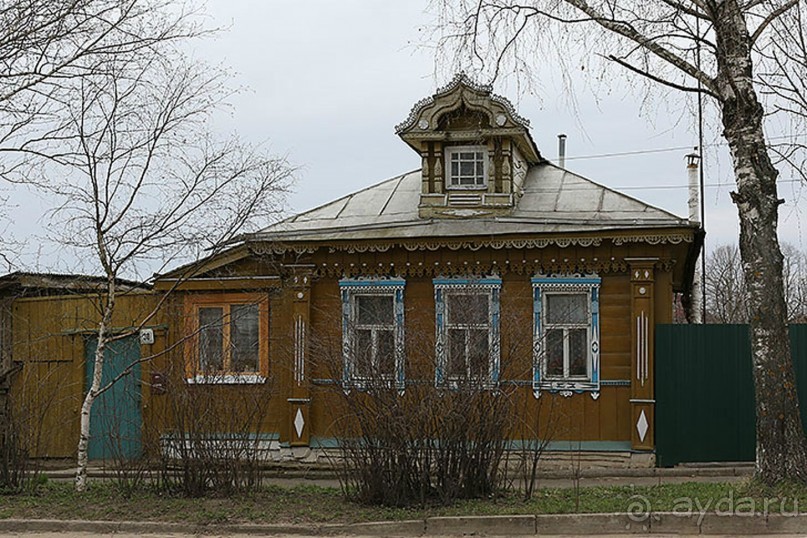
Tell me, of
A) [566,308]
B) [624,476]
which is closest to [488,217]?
[566,308]

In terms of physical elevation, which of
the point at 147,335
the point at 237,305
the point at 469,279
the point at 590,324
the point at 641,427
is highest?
the point at 469,279

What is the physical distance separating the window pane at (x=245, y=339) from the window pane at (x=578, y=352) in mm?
5204

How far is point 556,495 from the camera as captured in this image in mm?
12414

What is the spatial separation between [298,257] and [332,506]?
6207 mm

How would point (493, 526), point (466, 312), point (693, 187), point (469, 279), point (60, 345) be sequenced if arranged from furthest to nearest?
point (693, 187)
point (60, 345)
point (469, 279)
point (466, 312)
point (493, 526)

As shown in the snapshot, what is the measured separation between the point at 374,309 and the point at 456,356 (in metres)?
5.50

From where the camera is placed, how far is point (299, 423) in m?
17.4

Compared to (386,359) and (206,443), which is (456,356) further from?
(206,443)

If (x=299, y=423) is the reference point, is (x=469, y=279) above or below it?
above

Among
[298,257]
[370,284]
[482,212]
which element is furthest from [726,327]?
[298,257]

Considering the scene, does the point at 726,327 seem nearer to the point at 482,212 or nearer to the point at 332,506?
the point at 482,212

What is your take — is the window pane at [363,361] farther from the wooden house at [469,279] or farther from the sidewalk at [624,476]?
the sidewalk at [624,476]

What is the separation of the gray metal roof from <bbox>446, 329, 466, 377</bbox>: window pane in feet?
14.4

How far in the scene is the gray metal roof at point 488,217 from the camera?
1669 cm
